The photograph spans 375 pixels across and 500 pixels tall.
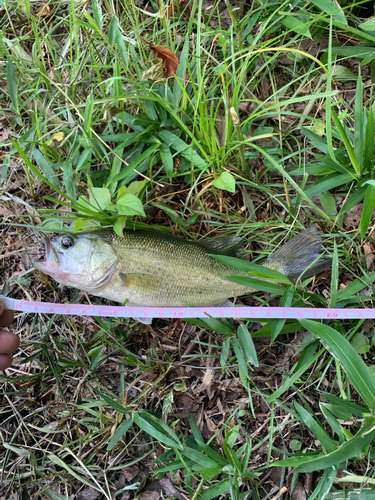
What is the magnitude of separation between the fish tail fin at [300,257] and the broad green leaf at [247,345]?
590 mm

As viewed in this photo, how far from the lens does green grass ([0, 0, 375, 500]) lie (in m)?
2.86

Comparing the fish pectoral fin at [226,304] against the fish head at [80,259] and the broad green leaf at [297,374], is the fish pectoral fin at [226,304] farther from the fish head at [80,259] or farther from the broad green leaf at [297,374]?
the fish head at [80,259]

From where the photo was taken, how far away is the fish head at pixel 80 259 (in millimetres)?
2932

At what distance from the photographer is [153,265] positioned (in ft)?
9.62

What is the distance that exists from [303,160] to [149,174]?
146cm

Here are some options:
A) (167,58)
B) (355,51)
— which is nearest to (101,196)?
(167,58)

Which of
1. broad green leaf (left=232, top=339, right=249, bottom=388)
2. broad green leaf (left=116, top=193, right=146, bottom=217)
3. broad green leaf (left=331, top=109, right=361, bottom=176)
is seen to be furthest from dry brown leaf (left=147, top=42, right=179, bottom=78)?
broad green leaf (left=232, top=339, right=249, bottom=388)

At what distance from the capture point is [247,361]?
2918mm

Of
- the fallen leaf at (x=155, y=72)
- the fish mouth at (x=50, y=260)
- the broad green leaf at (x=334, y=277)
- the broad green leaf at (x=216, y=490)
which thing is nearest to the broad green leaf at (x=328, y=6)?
the fallen leaf at (x=155, y=72)

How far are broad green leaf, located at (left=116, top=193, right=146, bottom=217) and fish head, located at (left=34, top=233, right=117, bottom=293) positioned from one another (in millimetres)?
386

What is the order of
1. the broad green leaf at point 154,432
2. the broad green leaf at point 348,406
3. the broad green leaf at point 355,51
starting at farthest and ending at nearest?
the broad green leaf at point 355,51 → the broad green leaf at point 154,432 → the broad green leaf at point 348,406

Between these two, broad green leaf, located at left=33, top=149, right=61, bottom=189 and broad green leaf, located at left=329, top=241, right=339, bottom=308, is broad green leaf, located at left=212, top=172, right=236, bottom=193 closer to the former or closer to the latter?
broad green leaf, located at left=329, top=241, right=339, bottom=308

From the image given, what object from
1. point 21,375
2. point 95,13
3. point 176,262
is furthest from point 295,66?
point 21,375

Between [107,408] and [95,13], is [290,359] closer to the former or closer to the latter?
[107,408]
